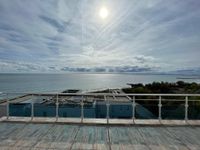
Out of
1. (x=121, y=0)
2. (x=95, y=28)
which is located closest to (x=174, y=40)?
(x=95, y=28)

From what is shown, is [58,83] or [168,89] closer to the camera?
[168,89]

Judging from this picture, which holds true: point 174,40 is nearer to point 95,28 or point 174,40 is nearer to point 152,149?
point 95,28

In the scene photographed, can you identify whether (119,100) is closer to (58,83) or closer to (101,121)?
(101,121)

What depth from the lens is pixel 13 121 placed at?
451 centimetres

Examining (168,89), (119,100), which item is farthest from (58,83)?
(119,100)

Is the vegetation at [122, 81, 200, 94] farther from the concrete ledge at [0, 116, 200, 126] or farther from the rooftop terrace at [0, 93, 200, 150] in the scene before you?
the concrete ledge at [0, 116, 200, 126]

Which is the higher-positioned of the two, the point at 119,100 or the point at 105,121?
the point at 119,100

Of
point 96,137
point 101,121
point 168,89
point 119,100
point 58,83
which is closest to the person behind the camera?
point 96,137

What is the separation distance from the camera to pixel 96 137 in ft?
11.8

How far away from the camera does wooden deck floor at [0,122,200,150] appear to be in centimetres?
316

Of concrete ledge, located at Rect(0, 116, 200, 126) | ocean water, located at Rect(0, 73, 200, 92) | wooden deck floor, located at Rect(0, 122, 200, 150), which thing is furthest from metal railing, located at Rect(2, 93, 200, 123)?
ocean water, located at Rect(0, 73, 200, 92)

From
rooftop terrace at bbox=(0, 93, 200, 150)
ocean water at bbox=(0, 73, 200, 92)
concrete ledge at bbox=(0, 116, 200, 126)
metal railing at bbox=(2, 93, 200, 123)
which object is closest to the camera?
rooftop terrace at bbox=(0, 93, 200, 150)

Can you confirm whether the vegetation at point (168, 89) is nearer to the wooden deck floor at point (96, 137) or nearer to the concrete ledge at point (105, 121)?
the concrete ledge at point (105, 121)

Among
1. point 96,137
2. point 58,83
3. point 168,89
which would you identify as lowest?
point 58,83
